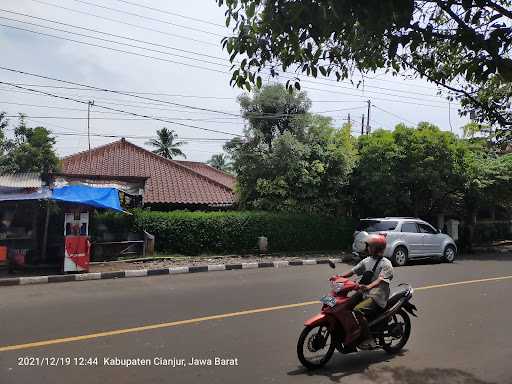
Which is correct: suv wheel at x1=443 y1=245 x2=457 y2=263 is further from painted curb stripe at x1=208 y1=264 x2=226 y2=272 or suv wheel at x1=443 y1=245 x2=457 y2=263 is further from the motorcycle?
the motorcycle

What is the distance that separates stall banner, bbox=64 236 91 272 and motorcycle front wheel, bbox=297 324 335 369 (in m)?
9.24

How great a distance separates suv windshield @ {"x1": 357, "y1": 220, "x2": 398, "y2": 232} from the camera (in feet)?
57.5

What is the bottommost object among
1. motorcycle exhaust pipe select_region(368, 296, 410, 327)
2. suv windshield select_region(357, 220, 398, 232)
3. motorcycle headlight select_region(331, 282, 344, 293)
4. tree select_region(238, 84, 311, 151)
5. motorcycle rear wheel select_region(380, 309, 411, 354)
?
motorcycle rear wheel select_region(380, 309, 411, 354)

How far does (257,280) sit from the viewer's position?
12867mm

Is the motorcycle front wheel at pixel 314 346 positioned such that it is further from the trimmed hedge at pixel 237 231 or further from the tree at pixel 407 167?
the tree at pixel 407 167

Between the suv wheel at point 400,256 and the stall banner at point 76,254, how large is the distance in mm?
9752

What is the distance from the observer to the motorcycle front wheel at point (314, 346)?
223 inches

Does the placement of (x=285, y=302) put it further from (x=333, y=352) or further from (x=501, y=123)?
(x=501, y=123)

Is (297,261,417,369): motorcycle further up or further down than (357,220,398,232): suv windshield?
further down

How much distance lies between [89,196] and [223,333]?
30.3 feet

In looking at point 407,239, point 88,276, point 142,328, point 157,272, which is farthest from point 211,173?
point 142,328

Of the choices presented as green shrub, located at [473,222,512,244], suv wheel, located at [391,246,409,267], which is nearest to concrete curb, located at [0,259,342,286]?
suv wheel, located at [391,246,409,267]

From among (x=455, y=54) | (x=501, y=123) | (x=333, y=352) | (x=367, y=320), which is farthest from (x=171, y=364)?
(x=455, y=54)

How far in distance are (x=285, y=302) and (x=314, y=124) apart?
46.9 ft
